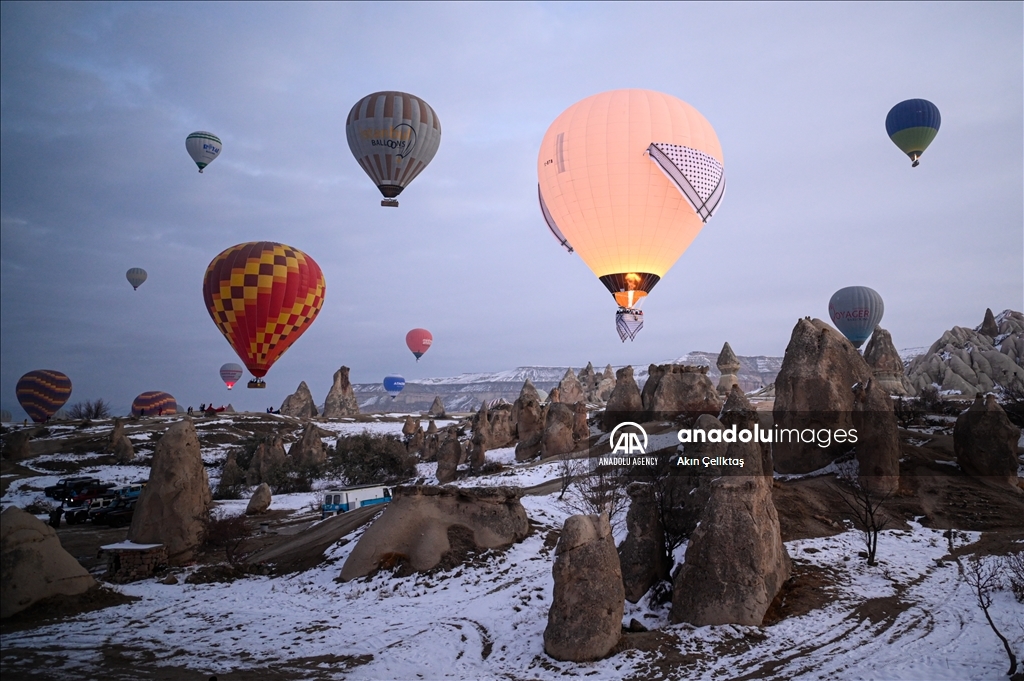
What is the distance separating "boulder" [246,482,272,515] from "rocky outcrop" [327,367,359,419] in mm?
61796

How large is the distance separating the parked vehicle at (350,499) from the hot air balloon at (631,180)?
1565 cm

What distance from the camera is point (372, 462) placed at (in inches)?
1599

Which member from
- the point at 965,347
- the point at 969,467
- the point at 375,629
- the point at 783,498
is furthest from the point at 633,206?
the point at 965,347

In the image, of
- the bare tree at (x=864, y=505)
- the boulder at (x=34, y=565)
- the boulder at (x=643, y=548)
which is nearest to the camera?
the boulder at (x=34, y=565)

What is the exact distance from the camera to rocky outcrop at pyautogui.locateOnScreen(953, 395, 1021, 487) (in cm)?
2127

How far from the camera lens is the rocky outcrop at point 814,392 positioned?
76.7 ft

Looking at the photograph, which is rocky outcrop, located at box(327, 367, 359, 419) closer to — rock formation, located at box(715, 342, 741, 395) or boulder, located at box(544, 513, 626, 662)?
rock formation, located at box(715, 342, 741, 395)

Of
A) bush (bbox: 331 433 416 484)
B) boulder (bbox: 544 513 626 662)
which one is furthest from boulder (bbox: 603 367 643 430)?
boulder (bbox: 544 513 626 662)

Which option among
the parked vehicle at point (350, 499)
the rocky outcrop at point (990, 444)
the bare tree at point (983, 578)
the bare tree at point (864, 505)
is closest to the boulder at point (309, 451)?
the parked vehicle at point (350, 499)

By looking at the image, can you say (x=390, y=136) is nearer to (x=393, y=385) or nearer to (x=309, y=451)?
(x=309, y=451)

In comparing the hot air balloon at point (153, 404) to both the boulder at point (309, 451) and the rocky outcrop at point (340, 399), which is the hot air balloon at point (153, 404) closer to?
the rocky outcrop at point (340, 399)

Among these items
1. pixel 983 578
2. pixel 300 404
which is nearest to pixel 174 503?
pixel 983 578

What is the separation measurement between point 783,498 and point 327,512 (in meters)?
18.8

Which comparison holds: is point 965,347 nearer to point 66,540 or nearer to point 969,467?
point 969,467
